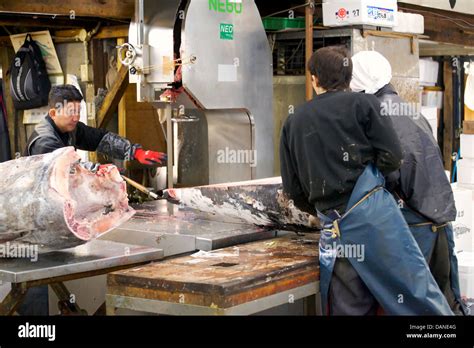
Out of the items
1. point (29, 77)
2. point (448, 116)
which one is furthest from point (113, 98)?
point (448, 116)

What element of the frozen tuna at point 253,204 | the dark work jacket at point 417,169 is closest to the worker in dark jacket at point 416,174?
the dark work jacket at point 417,169

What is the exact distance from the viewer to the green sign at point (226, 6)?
5.20m

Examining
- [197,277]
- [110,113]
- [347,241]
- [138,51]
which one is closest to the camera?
[197,277]

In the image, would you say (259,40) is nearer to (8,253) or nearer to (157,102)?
(157,102)

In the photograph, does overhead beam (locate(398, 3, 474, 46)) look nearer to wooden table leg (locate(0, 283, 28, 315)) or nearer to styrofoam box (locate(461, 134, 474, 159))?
styrofoam box (locate(461, 134, 474, 159))

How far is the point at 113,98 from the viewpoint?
7.58 meters

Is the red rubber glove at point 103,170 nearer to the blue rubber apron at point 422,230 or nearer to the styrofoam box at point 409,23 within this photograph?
the blue rubber apron at point 422,230

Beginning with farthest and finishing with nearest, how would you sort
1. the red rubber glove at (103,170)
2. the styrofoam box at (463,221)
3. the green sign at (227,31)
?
the styrofoam box at (463,221) → the green sign at (227,31) → the red rubber glove at (103,170)

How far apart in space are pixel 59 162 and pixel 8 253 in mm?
529

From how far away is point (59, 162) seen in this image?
13.0 ft

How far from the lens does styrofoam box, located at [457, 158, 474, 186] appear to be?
20.0ft

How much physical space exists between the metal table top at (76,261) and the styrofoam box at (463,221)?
2369mm

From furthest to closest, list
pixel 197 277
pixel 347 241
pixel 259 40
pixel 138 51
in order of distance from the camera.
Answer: pixel 259 40, pixel 138 51, pixel 347 241, pixel 197 277
